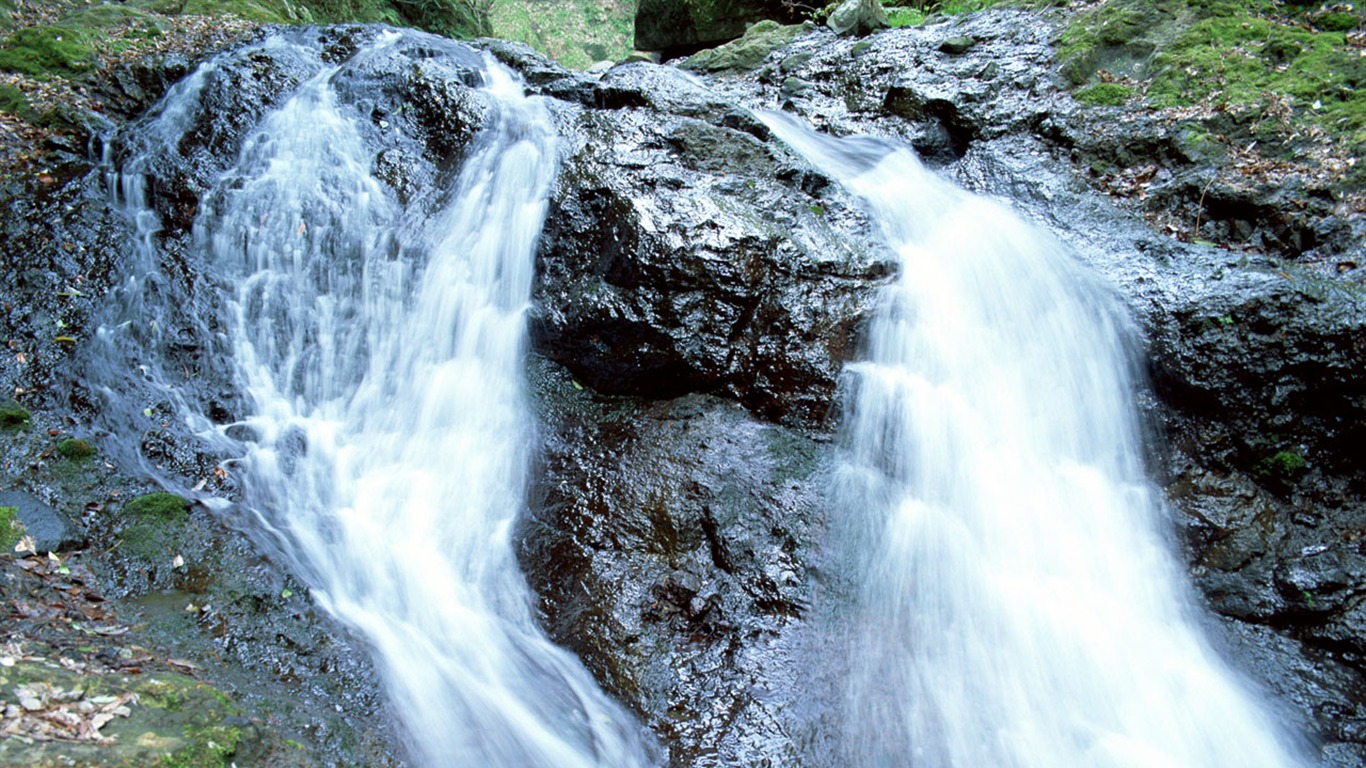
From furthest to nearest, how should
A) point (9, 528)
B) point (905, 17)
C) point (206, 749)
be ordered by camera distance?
point (905, 17) < point (9, 528) < point (206, 749)

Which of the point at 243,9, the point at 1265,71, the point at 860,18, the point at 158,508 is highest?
the point at 860,18

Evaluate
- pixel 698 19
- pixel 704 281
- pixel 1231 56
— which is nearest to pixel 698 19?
pixel 698 19

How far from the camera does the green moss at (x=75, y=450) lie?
177 inches

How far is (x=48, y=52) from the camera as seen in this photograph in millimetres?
7258

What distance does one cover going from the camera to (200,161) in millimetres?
6449

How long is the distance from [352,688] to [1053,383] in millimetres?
4855

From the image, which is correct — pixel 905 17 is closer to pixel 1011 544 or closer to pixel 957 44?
pixel 957 44

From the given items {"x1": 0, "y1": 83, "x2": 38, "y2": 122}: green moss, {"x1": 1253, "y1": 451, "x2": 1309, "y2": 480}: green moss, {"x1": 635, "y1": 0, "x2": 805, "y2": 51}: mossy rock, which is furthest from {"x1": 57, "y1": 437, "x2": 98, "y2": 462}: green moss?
{"x1": 635, "y1": 0, "x2": 805, "y2": 51}: mossy rock

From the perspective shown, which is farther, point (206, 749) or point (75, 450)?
point (75, 450)

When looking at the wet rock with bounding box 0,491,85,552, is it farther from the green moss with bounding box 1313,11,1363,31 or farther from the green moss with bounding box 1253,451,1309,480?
the green moss with bounding box 1313,11,1363,31

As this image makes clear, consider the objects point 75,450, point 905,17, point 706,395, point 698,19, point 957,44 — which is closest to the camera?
point 75,450

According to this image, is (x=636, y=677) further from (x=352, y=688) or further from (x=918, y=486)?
(x=918, y=486)

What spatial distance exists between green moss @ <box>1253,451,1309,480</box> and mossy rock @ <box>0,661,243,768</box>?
5.85m

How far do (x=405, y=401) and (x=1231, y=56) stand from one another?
7950 mm
